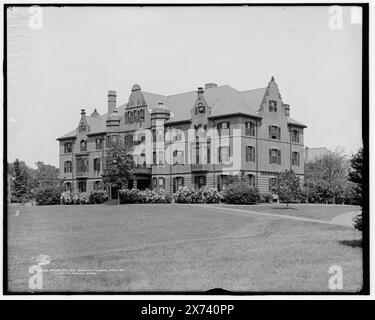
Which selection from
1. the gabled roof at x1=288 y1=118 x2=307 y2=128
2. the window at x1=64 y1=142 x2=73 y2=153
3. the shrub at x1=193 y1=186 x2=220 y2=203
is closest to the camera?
the gabled roof at x1=288 y1=118 x2=307 y2=128

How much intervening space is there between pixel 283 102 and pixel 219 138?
8.22ft

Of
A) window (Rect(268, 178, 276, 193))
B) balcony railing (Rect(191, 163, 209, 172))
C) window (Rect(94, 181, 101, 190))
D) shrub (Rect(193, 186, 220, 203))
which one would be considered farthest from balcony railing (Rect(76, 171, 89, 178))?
window (Rect(268, 178, 276, 193))

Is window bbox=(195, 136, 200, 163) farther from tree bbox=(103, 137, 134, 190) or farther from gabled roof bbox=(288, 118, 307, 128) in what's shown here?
gabled roof bbox=(288, 118, 307, 128)

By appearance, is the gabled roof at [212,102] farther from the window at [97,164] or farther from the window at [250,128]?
the window at [97,164]

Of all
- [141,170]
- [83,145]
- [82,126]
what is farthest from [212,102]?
[83,145]

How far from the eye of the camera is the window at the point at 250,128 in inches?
657

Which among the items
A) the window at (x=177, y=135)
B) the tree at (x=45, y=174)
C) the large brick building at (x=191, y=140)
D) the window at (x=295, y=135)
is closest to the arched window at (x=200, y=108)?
the large brick building at (x=191, y=140)

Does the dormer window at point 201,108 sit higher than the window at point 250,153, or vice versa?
the dormer window at point 201,108

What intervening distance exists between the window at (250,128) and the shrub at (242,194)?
1588mm

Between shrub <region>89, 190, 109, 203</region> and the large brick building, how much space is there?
0.61ft

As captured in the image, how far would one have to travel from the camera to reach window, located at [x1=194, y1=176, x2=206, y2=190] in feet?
53.3

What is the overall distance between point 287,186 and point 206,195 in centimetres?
256

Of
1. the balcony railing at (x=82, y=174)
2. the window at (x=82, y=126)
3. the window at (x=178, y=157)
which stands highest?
A: the window at (x=82, y=126)
